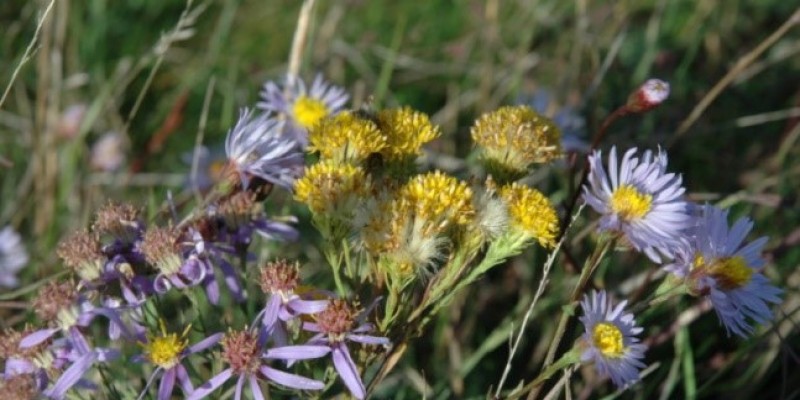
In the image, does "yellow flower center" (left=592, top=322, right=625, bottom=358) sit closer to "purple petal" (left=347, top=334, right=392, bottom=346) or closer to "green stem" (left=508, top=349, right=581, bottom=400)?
"green stem" (left=508, top=349, right=581, bottom=400)

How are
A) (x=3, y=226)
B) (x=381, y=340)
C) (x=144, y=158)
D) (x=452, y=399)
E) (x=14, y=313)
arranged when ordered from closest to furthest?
(x=381, y=340) < (x=452, y=399) < (x=14, y=313) < (x=3, y=226) < (x=144, y=158)

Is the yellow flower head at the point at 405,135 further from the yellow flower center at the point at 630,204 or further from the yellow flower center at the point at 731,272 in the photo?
the yellow flower center at the point at 731,272

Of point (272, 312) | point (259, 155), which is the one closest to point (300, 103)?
point (259, 155)

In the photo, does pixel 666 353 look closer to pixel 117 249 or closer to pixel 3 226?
pixel 117 249

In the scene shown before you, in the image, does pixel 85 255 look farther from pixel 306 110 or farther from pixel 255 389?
pixel 306 110

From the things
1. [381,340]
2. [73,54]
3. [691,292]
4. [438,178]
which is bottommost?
[691,292]

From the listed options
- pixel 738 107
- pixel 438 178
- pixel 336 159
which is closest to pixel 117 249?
pixel 336 159

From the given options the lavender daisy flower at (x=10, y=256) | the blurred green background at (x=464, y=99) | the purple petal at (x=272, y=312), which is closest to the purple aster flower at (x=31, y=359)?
the purple petal at (x=272, y=312)
